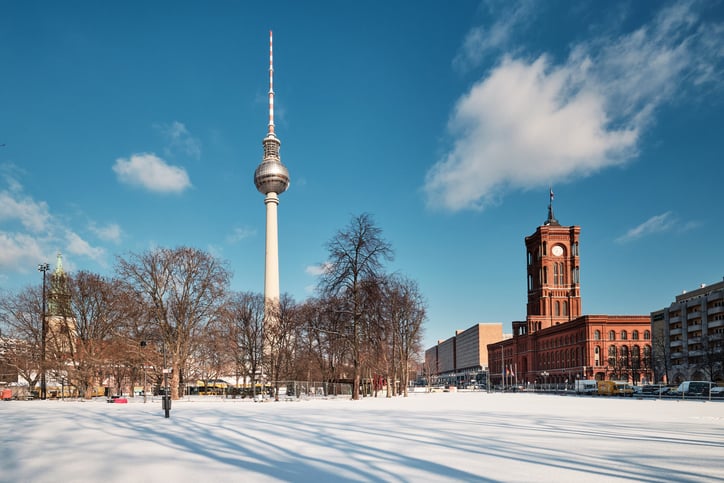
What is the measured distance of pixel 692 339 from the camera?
91.2 meters

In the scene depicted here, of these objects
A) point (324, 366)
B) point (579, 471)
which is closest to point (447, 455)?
point (579, 471)

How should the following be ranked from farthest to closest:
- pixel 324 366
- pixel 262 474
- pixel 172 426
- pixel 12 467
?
pixel 324 366 → pixel 172 426 → pixel 12 467 → pixel 262 474

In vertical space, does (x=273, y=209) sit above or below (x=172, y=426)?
above

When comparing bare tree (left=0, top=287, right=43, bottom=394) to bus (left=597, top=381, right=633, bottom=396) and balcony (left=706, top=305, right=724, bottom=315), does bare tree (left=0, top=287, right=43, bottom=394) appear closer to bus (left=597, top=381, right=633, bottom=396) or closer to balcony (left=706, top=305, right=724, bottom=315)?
bus (left=597, top=381, right=633, bottom=396)

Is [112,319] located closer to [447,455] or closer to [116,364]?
[116,364]

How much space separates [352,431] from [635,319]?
104 meters

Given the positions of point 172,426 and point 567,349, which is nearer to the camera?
point 172,426

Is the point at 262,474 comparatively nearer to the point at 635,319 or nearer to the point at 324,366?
the point at 324,366

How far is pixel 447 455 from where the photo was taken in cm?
1190

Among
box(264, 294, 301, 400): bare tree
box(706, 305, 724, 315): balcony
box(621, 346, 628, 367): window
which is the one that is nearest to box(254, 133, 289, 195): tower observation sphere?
box(264, 294, 301, 400): bare tree

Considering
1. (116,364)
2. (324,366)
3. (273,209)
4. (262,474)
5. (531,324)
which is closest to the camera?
(262,474)

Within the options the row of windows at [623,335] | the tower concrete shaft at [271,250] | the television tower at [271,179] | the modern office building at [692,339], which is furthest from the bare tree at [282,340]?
the row of windows at [623,335]

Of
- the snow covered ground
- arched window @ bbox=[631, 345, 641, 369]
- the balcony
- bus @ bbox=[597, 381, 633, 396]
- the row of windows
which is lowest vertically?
bus @ bbox=[597, 381, 633, 396]

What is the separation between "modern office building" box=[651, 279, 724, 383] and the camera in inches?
3253
